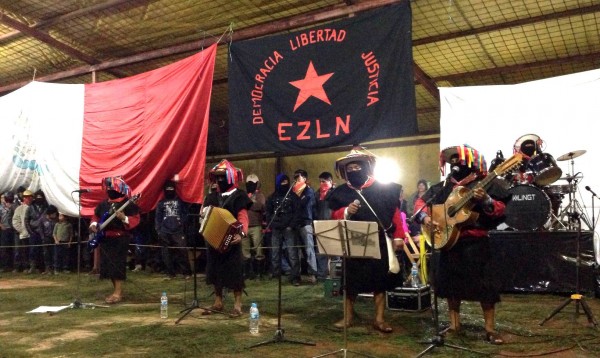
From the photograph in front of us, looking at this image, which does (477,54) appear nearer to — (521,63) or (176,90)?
(521,63)

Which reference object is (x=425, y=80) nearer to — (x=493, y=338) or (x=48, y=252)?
(x=493, y=338)

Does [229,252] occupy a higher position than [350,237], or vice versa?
[350,237]

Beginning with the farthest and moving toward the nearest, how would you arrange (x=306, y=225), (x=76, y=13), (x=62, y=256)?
(x=62, y=256)
(x=306, y=225)
(x=76, y=13)

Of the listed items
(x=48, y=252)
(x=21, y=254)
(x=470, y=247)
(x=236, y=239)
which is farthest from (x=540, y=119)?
(x=21, y=254)

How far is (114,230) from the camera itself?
7.46m

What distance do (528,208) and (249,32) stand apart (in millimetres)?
5611

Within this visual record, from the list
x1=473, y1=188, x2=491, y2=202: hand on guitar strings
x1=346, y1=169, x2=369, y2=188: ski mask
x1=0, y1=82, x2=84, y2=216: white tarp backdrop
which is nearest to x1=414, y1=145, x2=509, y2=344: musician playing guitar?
x1=473, y1=188, x2=491, y2=202: hand on guitar strings

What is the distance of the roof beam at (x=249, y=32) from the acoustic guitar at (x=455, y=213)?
3.71 meters

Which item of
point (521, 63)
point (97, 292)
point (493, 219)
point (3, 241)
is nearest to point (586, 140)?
point (521, 63)

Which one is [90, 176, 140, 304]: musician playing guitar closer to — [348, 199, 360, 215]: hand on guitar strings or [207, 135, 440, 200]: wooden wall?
[348, 199, 360, 215]: hand on guitar strings

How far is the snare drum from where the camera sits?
7287mm

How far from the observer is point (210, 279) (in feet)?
21.1

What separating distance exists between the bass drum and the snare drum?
0.59ft

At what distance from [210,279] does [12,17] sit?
7.06 m
